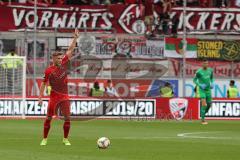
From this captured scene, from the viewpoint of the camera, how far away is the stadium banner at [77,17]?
3653 cm

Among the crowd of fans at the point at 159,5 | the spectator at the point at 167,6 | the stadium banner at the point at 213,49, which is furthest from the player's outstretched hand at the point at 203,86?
the spectator at the point at 167,6

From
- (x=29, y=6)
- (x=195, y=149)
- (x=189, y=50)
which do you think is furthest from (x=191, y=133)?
(x=29, y=6)

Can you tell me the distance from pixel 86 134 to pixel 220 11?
18.0 metres

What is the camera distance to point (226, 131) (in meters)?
24.3

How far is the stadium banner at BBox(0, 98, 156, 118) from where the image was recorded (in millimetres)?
30609

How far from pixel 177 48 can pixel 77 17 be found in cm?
545

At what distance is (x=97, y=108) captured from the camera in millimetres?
30828

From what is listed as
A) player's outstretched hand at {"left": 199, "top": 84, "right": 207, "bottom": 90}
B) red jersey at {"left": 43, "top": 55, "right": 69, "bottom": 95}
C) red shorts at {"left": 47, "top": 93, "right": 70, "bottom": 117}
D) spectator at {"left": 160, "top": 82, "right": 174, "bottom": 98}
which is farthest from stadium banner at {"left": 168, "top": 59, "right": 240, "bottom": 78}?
red shorts at {"left": 47, "top": 93, "right": 70, "bottom": 117}

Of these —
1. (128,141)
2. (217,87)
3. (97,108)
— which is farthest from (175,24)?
(128,141)

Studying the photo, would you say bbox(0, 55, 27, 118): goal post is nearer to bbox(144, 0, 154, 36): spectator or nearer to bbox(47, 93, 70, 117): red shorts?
bbox(144, 0, 154, 36): spectator

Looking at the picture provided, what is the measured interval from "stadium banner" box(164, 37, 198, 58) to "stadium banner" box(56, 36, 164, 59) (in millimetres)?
260

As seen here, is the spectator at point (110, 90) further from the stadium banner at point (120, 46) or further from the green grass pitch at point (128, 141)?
the green grass pitch at point (128, 141)

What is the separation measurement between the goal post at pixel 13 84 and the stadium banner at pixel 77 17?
5.00 m

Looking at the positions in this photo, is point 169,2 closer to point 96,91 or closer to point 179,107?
point 96,91
